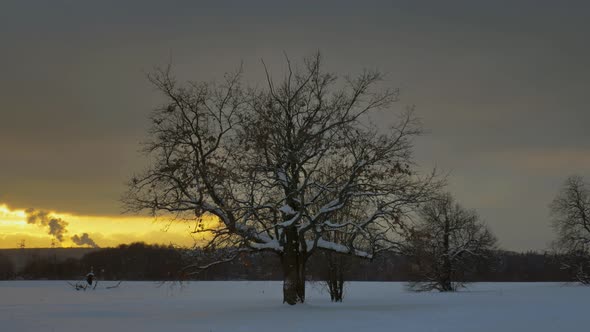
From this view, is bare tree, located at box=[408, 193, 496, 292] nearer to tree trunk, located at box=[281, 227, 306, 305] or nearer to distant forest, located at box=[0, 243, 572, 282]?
distant forest, located at box=[0, 243, 572, 282]

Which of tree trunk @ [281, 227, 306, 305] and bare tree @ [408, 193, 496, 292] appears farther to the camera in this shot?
bare tree @ [408, 193, 496, 292]

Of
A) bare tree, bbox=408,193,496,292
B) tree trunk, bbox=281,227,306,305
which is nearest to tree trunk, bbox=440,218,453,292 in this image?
bare tree, bbox=408,193,496,292

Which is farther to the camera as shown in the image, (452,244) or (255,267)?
(452,244)

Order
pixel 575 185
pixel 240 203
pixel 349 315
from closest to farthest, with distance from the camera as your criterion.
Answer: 1. pixel 349 315
2. pixel 240 203
3. pixel 575 185

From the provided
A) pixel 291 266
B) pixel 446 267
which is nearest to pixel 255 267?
pixel 291 266

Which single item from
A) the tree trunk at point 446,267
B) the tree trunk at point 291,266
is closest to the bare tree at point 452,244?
Result: the tree trunk at point 446,267

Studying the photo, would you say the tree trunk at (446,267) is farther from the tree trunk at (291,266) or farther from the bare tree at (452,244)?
the tree trunk at (291,266)

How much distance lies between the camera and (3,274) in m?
187

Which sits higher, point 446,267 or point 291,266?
point 446,267

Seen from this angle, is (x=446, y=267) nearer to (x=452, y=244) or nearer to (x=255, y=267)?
(x=452, y=244)

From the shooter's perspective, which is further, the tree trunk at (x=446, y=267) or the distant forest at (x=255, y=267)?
the tree trunk at (x=446, y=267)

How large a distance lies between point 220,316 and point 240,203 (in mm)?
5758

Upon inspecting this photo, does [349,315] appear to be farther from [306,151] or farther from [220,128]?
[220,128]

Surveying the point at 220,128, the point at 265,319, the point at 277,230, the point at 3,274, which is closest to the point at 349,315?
the point at 265,319
